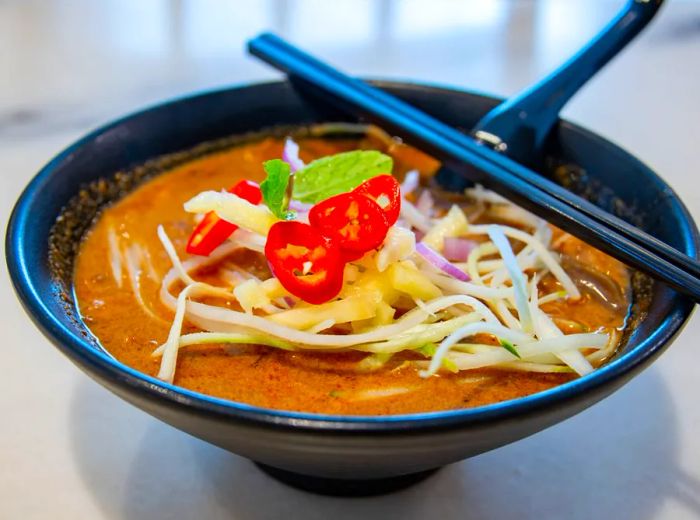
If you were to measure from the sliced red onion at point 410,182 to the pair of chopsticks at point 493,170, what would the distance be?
0.08 meters

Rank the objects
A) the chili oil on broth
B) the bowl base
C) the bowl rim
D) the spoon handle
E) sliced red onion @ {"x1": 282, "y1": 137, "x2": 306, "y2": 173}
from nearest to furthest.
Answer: the bowl rim < the chili oil on broth < the bowl base < sliced red onion @ {"x1": 282, "y1": 137, "x2": 306, "y2": 173} < the spoon handle

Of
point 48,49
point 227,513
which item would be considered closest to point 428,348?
point 227,513

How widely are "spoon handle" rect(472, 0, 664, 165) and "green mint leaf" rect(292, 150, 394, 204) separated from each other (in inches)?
15.7

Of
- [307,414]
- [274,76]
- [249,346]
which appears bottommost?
[274,76]

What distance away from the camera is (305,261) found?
111 centimetres

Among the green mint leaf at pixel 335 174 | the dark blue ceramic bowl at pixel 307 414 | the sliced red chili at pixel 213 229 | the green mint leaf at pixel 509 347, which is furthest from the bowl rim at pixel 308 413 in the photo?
the green mint leaf at pixel 335 174

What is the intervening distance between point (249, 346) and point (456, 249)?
37cm

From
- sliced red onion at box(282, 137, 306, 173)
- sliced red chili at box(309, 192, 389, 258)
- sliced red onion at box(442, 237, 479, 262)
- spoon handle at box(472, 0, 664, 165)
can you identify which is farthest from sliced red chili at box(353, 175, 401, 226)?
spoon handle at box(472, 0, 664, 165)

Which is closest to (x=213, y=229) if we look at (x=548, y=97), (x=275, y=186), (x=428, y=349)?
(x=275, y=186)

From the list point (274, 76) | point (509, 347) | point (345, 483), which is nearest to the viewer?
point (509, 347)

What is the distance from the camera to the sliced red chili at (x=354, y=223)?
111 cm

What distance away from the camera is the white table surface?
4.11 feet

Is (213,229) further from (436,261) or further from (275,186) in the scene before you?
(436,261)

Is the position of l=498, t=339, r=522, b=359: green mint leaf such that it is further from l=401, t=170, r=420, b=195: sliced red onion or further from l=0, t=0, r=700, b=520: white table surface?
l=401, t=170, r=420, b=195: sliced red onion
